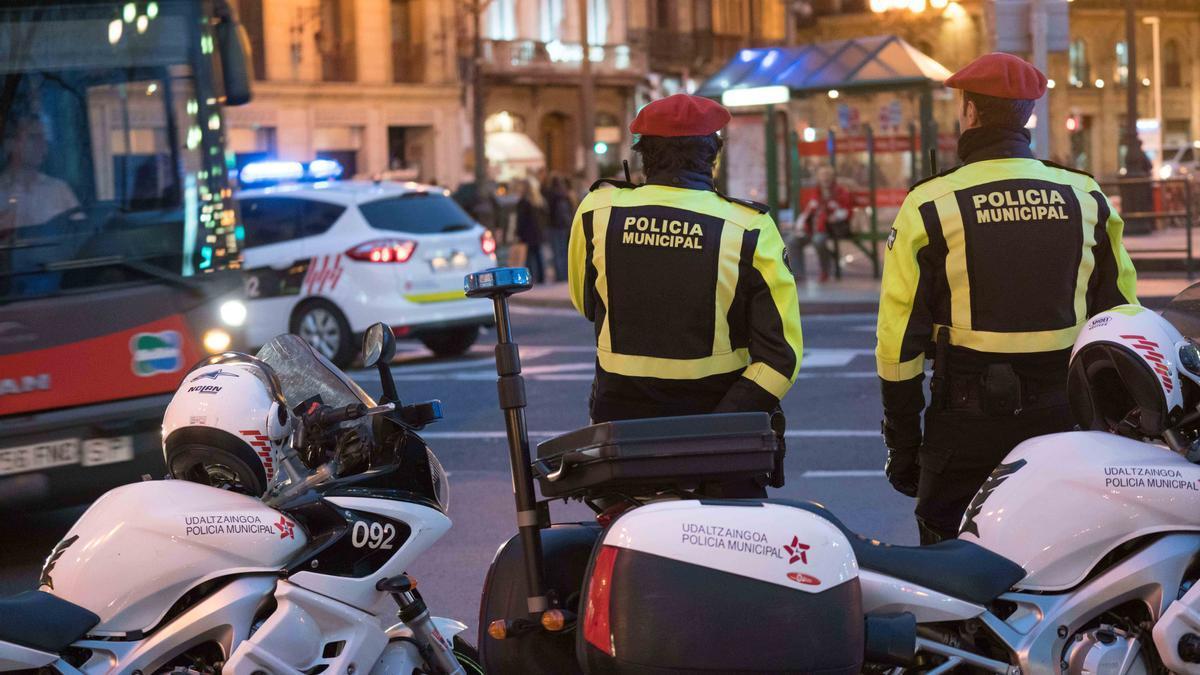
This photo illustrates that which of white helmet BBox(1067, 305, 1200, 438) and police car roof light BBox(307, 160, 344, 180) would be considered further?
police car roof light BBox(307, 160, 344, 180)

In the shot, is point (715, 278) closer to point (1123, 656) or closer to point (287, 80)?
point (1123, 656)

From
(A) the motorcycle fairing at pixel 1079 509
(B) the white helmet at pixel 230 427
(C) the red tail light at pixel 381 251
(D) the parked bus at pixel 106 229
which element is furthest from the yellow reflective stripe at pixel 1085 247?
(C) the red tail light at pixel 381 251

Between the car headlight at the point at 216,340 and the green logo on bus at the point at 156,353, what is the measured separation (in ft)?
0.43

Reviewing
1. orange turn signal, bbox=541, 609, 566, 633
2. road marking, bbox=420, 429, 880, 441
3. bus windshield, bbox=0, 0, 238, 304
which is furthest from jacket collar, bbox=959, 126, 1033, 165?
road marking, bbox=420, 429, 880, 441

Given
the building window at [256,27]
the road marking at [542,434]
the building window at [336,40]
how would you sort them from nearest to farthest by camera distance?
the road marking at [542,434]
the building window at [256,27]
the building window at [336,40]

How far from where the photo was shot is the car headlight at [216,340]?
773 centimetres

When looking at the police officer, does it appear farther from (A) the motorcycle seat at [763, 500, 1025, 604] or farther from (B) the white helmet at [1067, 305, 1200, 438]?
(A) the motorcycle seat at [763, 500, 1025, 604]

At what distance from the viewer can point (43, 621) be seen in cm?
371

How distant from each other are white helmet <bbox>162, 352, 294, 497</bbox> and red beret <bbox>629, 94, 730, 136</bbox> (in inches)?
44.1

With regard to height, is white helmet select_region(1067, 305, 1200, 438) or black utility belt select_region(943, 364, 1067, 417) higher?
white helmet select_region(1067, 305, 1200, 438)

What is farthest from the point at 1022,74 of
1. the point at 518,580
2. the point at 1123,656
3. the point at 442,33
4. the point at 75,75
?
the point at 442,33

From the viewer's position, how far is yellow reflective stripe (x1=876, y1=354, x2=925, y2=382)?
4.45m

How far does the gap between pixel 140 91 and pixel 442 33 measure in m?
38.5

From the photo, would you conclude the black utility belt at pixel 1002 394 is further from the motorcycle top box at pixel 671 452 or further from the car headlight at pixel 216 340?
the car headlight at pixel 216 340
